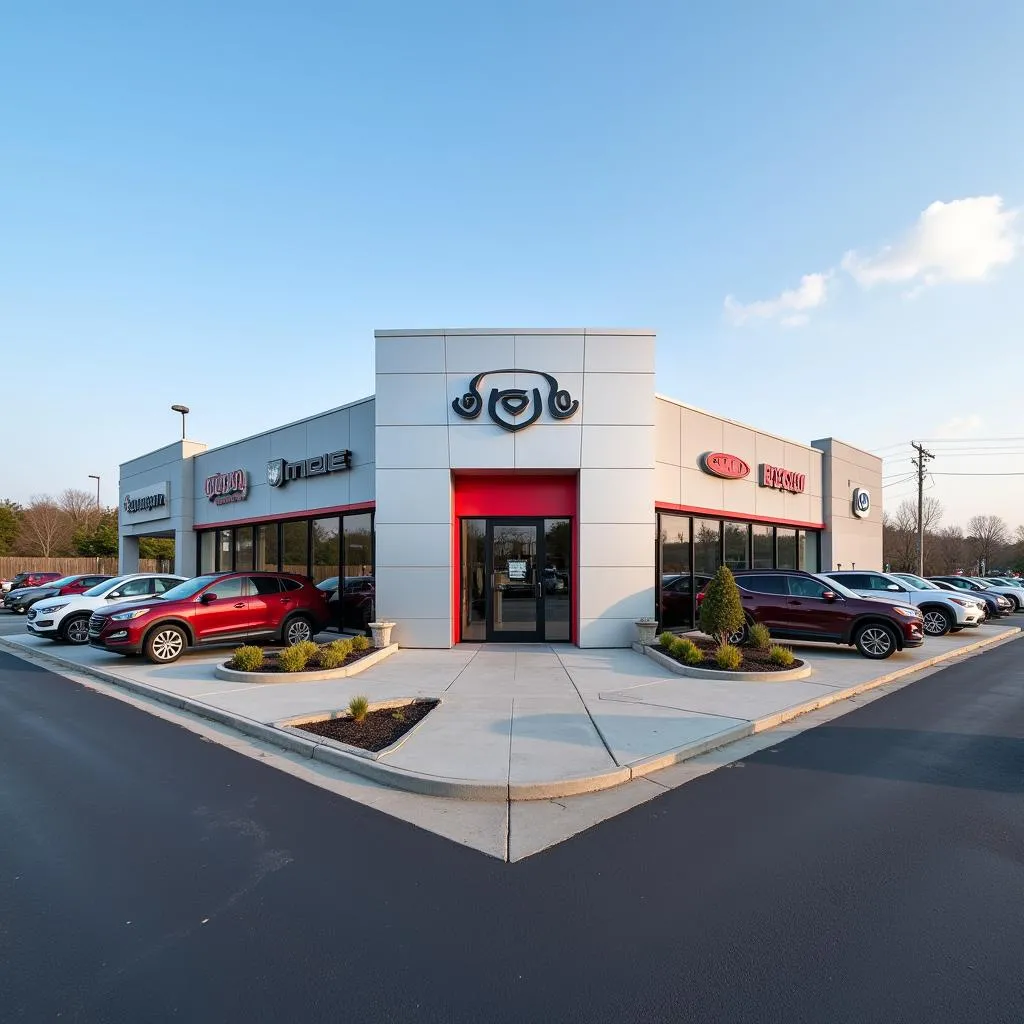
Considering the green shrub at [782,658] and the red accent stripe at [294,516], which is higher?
the red accent stripe at [294,516]

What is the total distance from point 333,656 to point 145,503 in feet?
59.9

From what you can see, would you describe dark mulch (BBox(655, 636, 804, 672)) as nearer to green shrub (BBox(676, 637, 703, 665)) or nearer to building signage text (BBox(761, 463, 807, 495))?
green shrub (BBox(676, 637, 703, 665))

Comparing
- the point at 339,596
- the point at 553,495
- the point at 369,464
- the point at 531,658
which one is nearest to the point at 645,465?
the point at 553,495

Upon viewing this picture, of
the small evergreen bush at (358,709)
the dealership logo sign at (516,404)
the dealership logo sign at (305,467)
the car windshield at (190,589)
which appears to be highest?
the dealership logo sign at (516,404)

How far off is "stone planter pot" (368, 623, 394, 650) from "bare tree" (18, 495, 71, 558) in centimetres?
5463

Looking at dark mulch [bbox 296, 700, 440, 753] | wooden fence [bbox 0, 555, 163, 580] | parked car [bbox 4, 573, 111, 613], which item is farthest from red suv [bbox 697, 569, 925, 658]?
wooden fence [bbox 0, 555, 163, 580]

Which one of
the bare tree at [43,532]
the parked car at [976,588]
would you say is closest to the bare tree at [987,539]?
the parked car at [976,588]

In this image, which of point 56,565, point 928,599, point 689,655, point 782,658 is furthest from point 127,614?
point 56,565

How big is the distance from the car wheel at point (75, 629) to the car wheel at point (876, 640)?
676 inches

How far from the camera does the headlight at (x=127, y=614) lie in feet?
38.5

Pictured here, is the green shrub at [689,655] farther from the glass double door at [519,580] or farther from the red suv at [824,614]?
the glass double door at [519,580]

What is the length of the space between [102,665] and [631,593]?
1038 centimetres

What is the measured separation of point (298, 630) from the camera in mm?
13891

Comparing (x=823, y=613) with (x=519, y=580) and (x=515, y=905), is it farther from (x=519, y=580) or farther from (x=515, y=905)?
(x=515, y=905)
